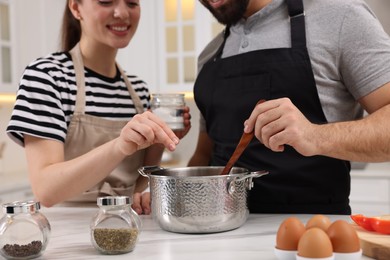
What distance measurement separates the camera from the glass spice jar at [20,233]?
3.22ft

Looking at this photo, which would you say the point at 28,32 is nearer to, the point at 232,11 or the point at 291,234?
the point at 232,11

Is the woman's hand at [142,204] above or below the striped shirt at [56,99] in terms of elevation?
below

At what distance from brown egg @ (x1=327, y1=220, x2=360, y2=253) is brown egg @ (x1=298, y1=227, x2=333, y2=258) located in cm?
3

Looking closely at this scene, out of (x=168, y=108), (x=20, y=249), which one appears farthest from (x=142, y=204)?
(x=20, y=249)

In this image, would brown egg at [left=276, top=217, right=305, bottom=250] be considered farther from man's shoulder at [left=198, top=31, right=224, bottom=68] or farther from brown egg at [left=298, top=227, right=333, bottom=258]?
man's shoulder at [left=198, top=31, right=224, bottom=68]

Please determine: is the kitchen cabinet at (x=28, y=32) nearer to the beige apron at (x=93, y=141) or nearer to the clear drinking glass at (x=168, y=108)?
the beige apron at (x=93, y=141)

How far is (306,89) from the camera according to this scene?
56.3 inches

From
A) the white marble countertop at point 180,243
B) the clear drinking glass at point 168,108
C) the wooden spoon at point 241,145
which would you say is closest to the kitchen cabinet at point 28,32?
the clear drinking glass at point 168,108

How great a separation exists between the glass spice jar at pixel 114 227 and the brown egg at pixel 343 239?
398 mm

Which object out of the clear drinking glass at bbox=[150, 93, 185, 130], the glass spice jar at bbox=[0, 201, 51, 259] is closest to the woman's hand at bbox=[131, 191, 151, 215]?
the clear drinking glass at bbox=[150, 93, 185, 130]

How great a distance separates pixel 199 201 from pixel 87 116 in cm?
68

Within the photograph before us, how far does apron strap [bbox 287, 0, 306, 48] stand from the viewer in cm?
145

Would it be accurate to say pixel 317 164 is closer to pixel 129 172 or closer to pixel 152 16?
pixel 129 172

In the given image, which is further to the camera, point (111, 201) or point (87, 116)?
point (87, 116)
